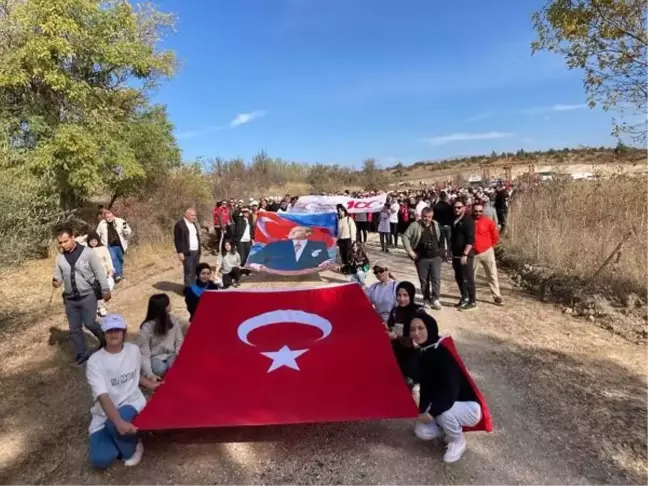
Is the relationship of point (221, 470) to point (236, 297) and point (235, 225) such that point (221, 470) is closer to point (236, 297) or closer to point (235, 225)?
point (236, 297)

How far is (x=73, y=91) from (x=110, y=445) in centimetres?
1410

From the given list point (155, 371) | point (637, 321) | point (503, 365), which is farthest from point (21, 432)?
point (637, 321)

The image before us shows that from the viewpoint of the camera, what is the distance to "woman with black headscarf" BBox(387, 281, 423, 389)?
16.2 ft

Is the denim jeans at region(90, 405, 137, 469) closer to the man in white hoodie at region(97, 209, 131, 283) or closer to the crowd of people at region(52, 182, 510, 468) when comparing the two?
the crowd of people at region(52, 182, 510, 468)

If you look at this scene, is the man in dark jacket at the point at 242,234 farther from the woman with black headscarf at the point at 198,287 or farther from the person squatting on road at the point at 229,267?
the woman with black headscarf at the point at 198,287

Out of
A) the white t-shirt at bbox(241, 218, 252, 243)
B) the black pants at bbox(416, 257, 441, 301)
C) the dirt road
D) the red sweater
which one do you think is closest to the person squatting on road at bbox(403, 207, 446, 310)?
the black pants at bbox(416, 257, 441, 301)

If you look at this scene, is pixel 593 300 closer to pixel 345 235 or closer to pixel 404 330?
pixel 404 330

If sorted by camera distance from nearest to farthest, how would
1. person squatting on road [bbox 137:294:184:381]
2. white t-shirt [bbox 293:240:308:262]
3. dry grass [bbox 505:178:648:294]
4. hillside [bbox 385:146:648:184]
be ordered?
person squatting on road [bbox 137:294:184:381]
dry grass [bbox 505:178:648:294]
white t-shirt [bbox 293:240:308:262]
hillside [bbox 385:146:648:184]

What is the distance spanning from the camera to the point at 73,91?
1498 cm

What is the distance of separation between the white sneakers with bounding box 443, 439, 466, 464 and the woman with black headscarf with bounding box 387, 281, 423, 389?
99 cm

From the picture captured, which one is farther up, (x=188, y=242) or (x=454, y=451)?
(x=188, y=242)

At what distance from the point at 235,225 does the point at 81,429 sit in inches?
345

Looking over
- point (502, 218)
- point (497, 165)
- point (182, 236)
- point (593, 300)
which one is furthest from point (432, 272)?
point (497, 165)

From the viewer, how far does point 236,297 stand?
5.66 metres
